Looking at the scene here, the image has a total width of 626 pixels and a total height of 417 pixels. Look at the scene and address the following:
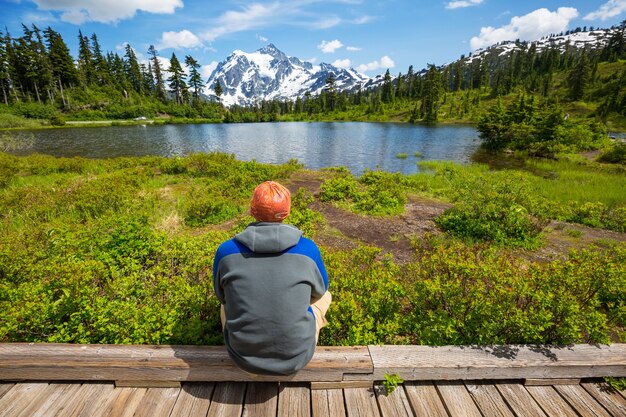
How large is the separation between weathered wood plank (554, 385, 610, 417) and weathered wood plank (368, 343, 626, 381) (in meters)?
0.14

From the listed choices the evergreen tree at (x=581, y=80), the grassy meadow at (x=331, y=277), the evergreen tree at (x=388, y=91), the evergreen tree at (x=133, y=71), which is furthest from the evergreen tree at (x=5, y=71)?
the evergreen tree at (x=581, y=80)

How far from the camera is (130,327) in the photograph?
3680mm

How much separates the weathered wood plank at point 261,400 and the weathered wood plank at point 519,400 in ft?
8.24

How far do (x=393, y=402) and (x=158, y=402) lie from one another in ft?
8.09

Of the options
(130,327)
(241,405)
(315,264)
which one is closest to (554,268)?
(315,264)

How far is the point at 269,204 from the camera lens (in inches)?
101

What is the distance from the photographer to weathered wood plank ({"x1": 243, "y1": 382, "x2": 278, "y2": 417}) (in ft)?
9.20

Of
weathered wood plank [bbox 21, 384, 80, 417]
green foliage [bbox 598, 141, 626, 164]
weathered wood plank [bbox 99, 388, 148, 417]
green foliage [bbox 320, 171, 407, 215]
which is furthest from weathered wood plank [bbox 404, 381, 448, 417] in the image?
green foliage [bbox 598, 141, 626, 164]

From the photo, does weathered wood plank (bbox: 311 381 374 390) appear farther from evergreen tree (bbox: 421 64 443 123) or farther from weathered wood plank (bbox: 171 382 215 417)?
evergreen tree (bbox: 421 64 443 123)

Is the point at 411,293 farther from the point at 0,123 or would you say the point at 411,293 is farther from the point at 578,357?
the point at 0,123

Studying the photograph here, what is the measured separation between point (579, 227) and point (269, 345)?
14209 mm

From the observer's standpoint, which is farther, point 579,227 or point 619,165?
point 619,165

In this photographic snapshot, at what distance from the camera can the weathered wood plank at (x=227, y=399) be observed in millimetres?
2807

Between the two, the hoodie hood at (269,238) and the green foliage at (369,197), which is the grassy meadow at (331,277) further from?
the hoodie hood at (269,238)
